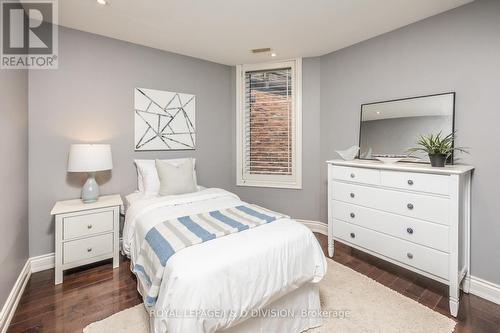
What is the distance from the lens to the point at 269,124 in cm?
369

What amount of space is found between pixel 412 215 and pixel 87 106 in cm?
343

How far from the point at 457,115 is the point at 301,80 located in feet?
6.21

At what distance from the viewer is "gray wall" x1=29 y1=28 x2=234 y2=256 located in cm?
246

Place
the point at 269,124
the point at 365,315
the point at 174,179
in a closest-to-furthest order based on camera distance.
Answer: the point at 365,315 → the point at 174,179 → the point at 269,124

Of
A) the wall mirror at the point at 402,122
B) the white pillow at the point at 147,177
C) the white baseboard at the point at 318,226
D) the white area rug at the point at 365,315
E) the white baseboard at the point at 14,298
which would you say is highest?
the wall mirror at the point at 402,122

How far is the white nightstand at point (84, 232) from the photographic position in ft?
7.33

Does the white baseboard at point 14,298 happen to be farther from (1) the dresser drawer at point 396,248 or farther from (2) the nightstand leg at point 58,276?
(1) the dresser drawer at point 396,248

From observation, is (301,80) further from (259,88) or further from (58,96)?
(58,96)

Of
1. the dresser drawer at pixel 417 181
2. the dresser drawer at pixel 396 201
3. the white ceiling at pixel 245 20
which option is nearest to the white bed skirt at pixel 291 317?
the dresser drawer at pixel 396 201

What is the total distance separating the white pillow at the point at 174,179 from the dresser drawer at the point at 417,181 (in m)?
2.06

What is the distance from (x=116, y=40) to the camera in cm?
285

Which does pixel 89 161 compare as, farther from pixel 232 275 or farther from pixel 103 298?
pixel 232 275

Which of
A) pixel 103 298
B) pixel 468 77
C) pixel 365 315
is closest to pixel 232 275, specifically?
pixel 365 315

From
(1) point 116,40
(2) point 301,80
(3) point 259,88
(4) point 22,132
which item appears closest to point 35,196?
(4) point 22,132
